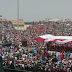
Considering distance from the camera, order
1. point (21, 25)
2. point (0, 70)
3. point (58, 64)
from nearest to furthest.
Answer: point (0, 70) → point (58, 64) → point (21, 25)

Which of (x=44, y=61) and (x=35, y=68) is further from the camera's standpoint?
(x=44, y=61)

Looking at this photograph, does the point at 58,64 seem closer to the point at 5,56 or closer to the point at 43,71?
the point at 43,71

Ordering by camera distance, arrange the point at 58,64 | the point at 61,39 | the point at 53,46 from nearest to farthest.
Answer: the point at 58,64 < the point at 61,39 < the point at 53,46

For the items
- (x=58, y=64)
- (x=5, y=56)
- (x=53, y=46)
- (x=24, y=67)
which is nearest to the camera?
(x=24, y=67)

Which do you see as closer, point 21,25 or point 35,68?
point 35,68

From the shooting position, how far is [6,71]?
11164 millimetres

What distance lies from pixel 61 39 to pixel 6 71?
27.6 feet

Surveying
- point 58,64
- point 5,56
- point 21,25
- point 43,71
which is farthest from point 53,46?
point 21,25

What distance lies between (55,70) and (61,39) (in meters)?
7.61

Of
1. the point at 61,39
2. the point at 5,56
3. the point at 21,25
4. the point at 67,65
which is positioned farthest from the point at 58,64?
the point at 21,25

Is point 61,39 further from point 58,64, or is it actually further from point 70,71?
point 70,71

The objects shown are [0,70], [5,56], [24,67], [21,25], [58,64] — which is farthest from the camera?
[21,25]

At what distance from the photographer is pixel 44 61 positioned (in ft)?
44.4

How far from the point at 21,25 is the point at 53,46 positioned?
4650cm
